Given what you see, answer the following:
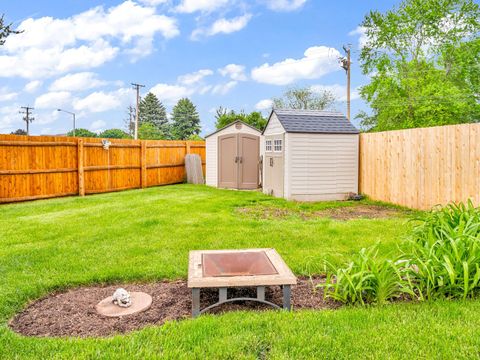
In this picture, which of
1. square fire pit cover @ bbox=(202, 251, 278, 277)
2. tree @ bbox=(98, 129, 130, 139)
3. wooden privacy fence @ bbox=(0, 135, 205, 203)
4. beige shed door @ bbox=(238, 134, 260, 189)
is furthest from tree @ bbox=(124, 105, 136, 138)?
square fire pit cover @ bbox=(202, 251, 278, 277)

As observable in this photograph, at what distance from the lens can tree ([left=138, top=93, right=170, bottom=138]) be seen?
1890 inches

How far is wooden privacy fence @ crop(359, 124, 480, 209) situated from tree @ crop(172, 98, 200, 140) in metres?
35.3

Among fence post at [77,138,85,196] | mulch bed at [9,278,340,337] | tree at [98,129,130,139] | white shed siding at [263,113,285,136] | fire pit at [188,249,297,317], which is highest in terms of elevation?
tree at [98,129,130,139]

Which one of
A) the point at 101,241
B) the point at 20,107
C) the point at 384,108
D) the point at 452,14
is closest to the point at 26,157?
the point at 101,241

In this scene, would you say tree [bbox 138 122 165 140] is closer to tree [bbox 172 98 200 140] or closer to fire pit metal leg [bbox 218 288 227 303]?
tree [bbox 172 98 200 140]

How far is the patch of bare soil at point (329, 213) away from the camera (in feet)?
23.8

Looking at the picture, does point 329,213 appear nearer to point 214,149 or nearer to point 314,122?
point 314,122

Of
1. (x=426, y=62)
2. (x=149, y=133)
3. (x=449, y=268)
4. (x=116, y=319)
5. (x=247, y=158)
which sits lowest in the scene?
(x=116, y=319)

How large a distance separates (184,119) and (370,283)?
140ft

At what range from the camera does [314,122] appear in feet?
33.3

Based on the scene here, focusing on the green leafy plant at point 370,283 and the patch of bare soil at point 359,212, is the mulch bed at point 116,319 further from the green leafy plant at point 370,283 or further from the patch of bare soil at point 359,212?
the patch of bare soil at point 359,212

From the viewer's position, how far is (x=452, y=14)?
54.1ft

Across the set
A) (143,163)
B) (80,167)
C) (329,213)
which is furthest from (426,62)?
(80,167)

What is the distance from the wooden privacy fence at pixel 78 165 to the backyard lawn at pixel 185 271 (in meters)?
1.79
